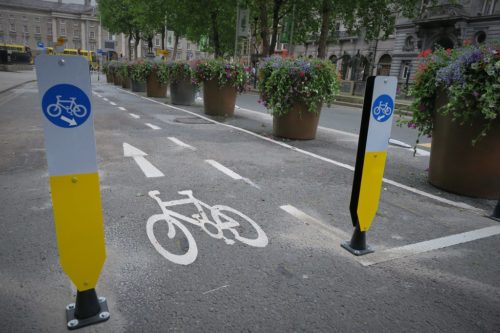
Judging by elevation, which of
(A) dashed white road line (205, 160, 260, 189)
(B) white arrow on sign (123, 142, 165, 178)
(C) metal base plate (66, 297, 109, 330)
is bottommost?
(C) metal base plate (66, 297, 109, 330)

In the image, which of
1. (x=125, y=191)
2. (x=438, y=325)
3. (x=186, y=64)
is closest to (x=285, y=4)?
(x=186, y=64)

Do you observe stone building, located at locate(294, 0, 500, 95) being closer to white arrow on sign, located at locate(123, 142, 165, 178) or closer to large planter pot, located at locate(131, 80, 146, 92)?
large planter pot, located at locate(131, 80, 146, 92)

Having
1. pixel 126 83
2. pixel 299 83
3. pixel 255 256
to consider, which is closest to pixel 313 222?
pixel 255 256

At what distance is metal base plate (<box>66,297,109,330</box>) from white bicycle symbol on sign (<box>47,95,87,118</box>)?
4.08 feet

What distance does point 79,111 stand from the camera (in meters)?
1.90

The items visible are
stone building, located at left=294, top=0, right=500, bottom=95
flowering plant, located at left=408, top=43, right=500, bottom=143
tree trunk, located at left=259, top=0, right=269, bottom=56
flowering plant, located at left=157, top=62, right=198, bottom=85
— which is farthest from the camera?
stone building, located at left=294, top=0, right=500, bottom=95

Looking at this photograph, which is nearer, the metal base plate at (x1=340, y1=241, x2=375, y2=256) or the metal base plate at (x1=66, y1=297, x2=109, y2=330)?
the metal base plate at (x1=66, y1=297, x2=109, y2=330)

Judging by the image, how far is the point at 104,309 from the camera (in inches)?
91.2

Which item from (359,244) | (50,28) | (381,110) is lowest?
(359,244)

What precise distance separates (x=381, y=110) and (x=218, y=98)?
33.1 feet

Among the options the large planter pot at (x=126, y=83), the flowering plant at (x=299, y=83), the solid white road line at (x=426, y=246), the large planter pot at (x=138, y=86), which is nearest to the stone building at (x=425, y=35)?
the large planter pot at (x=138, y=86)

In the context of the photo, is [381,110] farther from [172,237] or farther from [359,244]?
[172,237]

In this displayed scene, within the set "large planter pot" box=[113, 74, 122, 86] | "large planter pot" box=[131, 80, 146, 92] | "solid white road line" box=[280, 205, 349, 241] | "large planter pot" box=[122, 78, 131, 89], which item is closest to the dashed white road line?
"solid white road line" box=[280, 205, 349, 241]

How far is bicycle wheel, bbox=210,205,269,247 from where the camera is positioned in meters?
3.39
